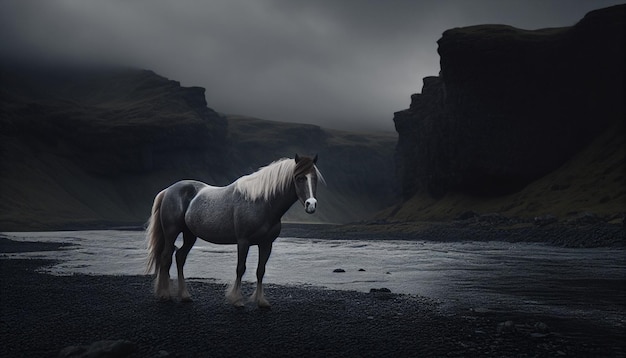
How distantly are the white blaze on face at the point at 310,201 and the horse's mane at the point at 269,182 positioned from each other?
0.33 metres

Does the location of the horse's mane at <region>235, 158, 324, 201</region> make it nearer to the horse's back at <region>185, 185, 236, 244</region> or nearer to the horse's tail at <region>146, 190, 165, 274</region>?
the horse's back at <region>185, 185, 236, 244</region>

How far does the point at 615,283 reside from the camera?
59.2 feet

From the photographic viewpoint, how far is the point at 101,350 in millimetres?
6691

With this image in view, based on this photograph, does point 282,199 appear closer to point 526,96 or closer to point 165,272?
point 165,272

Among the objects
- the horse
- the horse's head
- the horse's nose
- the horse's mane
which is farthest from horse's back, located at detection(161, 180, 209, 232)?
the horse's nose

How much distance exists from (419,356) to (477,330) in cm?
231

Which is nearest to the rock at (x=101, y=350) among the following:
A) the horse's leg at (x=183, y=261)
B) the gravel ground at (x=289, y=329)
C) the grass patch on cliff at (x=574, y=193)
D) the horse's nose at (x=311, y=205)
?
the gravel ground at (x=289, y=329)

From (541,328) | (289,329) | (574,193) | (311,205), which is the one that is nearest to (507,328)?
(541,328)

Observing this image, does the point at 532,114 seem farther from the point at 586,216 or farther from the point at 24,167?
the point at 24,167

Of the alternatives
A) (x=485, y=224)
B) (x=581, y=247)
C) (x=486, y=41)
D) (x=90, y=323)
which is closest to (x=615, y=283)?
(x=90, y=323)

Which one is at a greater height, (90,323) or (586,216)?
(90,323)

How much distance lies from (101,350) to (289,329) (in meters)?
3.36

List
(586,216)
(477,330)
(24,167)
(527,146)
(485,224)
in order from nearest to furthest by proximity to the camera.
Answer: (477,330), (586,216), (485,224), (527,146), (24,167)

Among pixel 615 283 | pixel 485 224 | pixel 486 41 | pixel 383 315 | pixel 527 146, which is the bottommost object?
pixel 485 224
